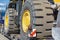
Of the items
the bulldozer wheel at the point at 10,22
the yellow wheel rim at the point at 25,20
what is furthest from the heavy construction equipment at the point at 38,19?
the bulldozer wheel at the point at 10,22

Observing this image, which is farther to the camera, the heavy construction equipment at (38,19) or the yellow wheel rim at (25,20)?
the yellow wheel rim at (25,20)

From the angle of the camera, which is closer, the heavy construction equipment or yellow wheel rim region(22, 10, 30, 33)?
the heavy construction equipment

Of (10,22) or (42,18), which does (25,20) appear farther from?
(10,22)

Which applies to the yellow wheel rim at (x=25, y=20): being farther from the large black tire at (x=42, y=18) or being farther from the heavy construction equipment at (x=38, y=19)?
the large black tire at (x=42, y=18)

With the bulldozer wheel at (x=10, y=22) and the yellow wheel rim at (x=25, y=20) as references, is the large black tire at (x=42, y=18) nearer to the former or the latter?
the yellow wheel rim at (x=25, y=20)

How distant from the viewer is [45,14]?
4.34 metres

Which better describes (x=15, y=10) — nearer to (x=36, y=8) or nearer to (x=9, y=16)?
(x=9, y=16)

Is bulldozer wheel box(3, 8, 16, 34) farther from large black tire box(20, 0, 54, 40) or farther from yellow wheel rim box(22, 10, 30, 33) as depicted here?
large black tire box(20, 0, 54, 40)

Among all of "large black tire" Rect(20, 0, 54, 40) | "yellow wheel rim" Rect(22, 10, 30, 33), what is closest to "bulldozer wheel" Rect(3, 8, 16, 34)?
"yellow wheel rim" Rect(22, 10, 30, 33)

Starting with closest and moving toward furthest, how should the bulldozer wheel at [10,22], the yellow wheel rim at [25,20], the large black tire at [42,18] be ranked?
Answer: the large black tire at [42,18] → the yellow wheel rim at [25,20] → the bulldozer wheel at [10,22]

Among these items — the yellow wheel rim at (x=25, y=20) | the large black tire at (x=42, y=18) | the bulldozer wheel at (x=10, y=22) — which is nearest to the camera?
the large black tire at (x=42, y=18)

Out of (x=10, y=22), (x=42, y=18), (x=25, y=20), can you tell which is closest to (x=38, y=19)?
(x=42, y=18)

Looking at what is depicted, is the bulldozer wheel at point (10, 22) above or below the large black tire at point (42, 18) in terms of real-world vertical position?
below

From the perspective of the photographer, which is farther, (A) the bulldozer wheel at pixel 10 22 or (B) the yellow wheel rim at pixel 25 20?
(A) the bulldozer wheel at pixel 10 22
